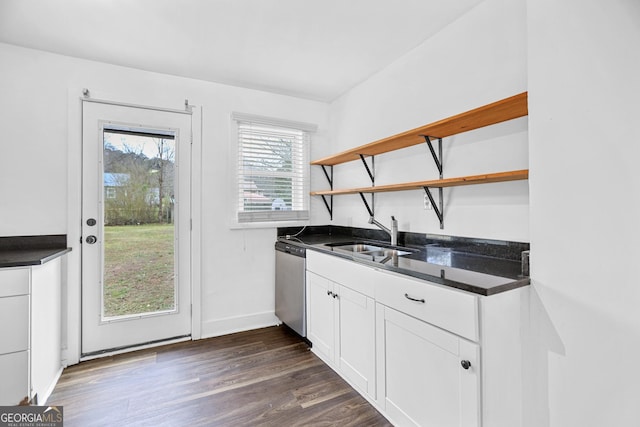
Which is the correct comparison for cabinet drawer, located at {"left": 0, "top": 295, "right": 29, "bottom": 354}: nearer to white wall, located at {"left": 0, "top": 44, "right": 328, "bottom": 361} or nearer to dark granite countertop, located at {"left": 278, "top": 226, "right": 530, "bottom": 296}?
white wall, located at {"left": 0, "top": 44, "right": 328, "bottom": 361}

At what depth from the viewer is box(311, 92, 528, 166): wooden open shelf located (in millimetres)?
1542

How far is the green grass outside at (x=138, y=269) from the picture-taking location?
2584 mm

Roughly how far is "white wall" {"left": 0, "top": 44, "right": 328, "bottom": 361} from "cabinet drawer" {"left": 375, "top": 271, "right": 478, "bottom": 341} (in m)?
1.74

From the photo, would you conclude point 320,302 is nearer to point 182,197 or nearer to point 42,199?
point 182,197

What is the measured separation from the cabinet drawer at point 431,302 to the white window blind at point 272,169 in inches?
67.3

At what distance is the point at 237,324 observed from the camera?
9.95 feet

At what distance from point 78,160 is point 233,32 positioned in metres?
1.61

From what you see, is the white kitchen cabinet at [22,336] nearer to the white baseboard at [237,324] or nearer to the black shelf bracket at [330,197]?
the white baseboard at [237,324]

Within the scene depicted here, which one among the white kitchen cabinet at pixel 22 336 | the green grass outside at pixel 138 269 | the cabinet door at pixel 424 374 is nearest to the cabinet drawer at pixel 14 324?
the white kitchen cabinet at pixel 22 336

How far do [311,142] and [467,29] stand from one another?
6.02 feet

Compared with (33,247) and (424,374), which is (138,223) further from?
(424,374)

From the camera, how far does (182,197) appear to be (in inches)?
111

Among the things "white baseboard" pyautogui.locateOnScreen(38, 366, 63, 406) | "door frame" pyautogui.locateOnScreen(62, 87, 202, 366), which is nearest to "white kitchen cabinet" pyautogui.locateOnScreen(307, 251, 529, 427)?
"white baseboard" pyautogui.locateOnScreen(38, 366, 63, 406)

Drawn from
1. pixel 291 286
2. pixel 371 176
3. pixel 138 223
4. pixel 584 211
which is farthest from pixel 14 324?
pixel 584 211
